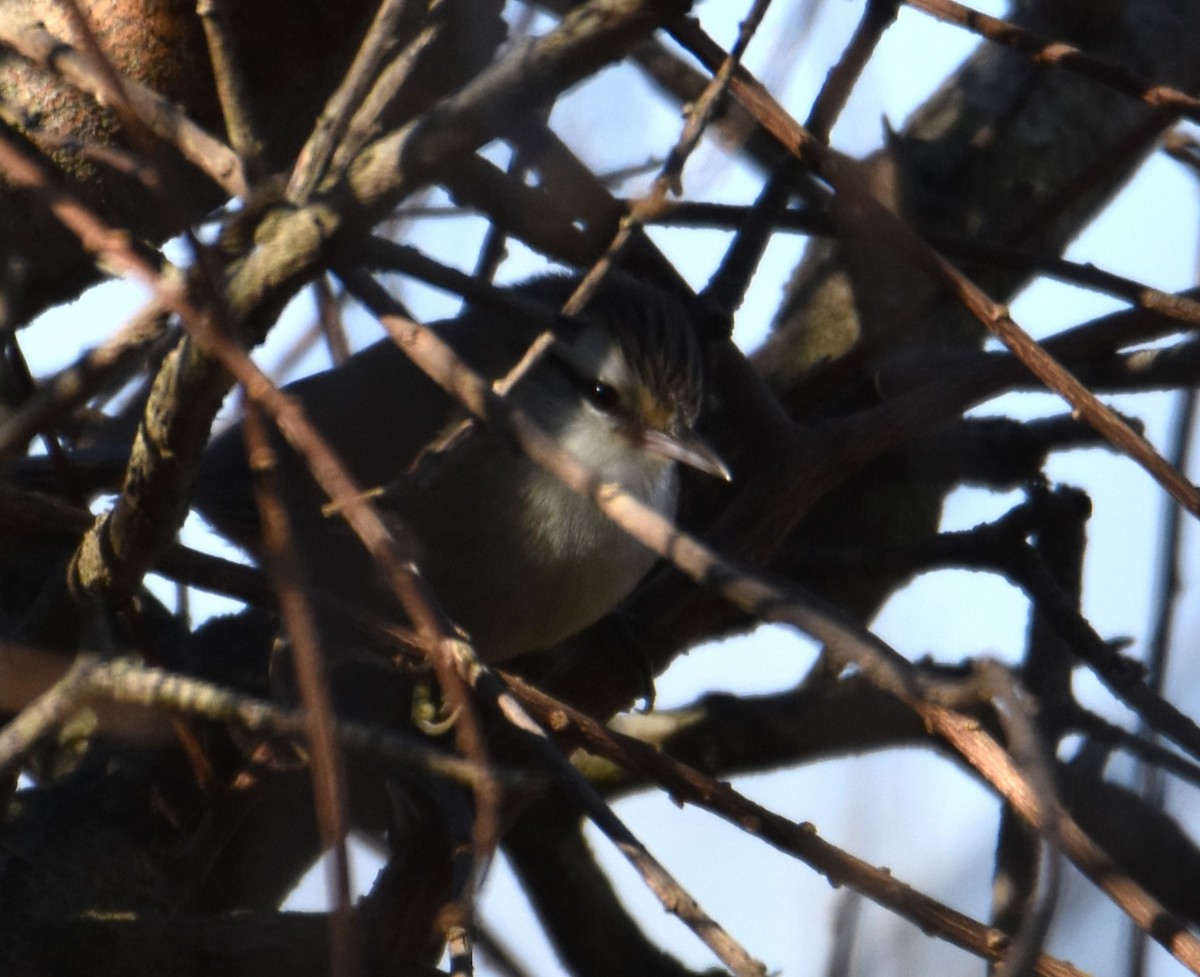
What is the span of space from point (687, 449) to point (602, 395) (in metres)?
0.26

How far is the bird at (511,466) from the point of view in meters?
3.18

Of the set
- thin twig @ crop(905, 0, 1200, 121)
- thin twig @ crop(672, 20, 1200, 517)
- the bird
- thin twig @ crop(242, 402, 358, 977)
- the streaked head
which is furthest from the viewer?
the streaked head

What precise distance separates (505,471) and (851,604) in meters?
0.91

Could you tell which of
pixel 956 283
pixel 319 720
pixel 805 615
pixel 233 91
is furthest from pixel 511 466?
pixel 319 720

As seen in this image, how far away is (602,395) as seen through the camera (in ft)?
11.2

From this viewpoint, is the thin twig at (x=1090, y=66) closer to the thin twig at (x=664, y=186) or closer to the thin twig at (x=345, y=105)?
the thin twig at (x=664, y=186)

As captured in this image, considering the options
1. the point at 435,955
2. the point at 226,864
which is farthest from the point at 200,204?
the point at 435,955

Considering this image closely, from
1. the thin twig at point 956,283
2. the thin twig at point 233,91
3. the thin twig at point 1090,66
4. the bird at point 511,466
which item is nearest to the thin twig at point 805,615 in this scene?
the thin twig at point 233,91

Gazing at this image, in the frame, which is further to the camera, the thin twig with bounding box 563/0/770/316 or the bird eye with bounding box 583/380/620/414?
the bird eye with bounding box 583/380/620/414

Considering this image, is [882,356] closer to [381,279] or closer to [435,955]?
[381,279]

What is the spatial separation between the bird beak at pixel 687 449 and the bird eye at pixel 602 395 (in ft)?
0.33

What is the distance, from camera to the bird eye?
11.1 feet

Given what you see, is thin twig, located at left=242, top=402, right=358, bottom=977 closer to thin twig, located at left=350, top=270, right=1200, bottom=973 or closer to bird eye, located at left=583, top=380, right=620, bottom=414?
thin twig, located at left=350, top=270, right=1200, bottom=973

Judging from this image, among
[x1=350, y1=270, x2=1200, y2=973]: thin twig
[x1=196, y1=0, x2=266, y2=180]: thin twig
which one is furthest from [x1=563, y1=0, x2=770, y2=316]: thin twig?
[x1=196, y1=0, x2=266, y2=180]: thin twig
